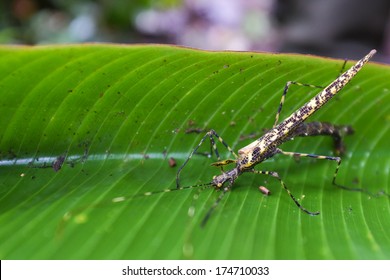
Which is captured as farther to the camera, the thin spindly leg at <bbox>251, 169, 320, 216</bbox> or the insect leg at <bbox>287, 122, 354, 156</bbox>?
the insect leg at <bbox>287, 122, 354, 156</bbox>

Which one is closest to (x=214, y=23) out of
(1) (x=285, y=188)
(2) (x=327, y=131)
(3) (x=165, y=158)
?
(2) (x=327, y=131)

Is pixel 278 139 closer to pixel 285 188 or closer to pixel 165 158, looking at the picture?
pixel 285 188

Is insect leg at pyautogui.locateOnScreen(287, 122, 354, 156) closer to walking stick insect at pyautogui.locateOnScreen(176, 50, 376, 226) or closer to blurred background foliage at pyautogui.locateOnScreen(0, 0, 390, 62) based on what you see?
walking stick insect at pyautogui.locateOnScreen(176, 50, 376, 226)

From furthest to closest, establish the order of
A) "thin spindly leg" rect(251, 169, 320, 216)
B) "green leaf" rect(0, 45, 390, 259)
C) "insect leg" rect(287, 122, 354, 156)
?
1. "insect leg" rect(287, 122, 354, 156)
2. "thin spindly leg" rect(251, 169, 320, 216)
3. "green leaf" rect(0, 45, 390, 259)

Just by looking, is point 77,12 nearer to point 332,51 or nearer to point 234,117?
point 332,51

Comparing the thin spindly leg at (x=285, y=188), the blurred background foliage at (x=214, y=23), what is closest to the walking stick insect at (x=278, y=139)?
the thin spindly leg at (x=285, y=188)

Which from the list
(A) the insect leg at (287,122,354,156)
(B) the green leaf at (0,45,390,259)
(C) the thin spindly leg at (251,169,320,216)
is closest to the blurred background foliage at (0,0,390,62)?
(A) the insect leg at (287,122,354,156)
